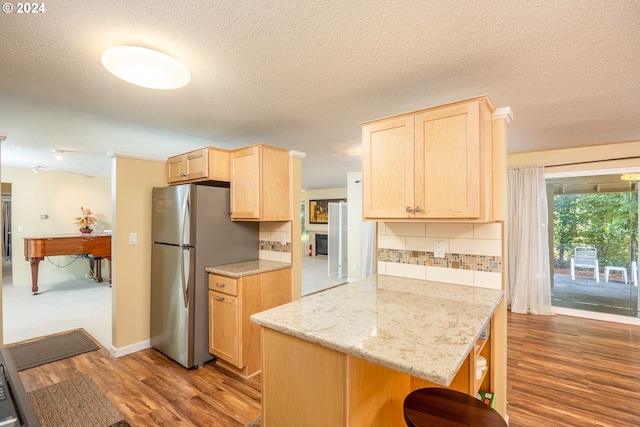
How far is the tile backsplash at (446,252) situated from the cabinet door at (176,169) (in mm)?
2066

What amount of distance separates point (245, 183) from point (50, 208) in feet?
19.4

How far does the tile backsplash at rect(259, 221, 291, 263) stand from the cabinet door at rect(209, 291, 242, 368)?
685 millimetres

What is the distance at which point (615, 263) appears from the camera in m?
4.01

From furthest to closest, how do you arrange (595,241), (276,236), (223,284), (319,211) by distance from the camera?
(319,211) → (595,241) → (276,236) → (223,284)

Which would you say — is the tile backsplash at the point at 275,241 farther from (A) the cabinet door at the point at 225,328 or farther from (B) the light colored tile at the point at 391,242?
(B) the light colored tile at the point at 391,242

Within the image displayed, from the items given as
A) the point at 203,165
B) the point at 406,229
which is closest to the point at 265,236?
the point at 203,165

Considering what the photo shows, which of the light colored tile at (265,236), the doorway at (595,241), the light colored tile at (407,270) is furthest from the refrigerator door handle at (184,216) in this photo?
the doorway at (595,241)

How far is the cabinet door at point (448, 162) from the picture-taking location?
5.44ft

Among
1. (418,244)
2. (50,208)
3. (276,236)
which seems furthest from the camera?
(50,208)

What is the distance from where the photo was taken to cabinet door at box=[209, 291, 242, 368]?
2.49 metres

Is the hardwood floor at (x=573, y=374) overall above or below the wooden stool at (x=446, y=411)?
below

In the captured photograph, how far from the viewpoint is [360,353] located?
105 centimetres

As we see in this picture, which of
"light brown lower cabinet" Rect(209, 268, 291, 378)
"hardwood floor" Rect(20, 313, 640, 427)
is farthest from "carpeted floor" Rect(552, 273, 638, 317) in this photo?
"light brown lower cabinet" Rect(209, 268, 291, 378)

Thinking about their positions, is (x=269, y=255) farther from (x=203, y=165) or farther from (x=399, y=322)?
(x=399, y=322)
